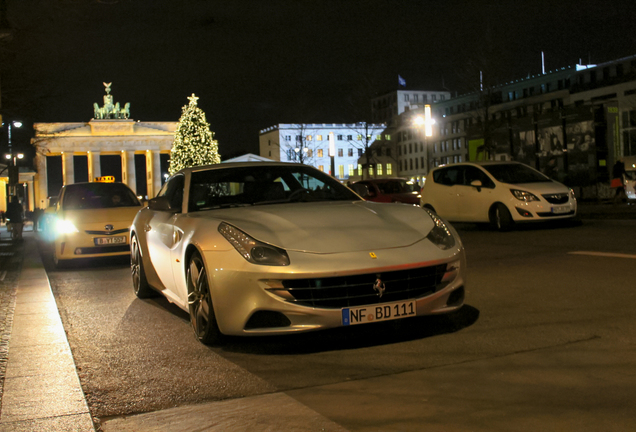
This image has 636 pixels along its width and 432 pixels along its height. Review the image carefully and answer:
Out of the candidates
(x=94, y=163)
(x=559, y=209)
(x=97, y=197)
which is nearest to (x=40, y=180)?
(x=94, y=163)

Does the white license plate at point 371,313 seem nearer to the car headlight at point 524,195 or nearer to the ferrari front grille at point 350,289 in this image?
the ferrari front grille at point 350,289

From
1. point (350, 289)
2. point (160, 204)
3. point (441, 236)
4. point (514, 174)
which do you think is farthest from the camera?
point (514, 174)

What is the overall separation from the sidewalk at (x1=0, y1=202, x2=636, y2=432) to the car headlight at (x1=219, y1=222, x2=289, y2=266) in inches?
54.6

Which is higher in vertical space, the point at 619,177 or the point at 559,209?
the point at 619,177

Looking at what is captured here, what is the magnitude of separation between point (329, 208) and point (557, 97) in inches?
3409

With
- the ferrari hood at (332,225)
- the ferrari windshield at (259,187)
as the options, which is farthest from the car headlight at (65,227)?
the ferrari hood at (332,225)

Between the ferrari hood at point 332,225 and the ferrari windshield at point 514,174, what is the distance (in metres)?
11.4

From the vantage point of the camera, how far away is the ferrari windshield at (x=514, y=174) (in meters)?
17.0

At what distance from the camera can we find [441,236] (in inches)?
227

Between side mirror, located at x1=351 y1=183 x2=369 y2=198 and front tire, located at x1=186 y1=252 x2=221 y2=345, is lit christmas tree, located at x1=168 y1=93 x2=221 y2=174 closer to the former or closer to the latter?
side mirror, located at x1=351 y1=183 x2=369 y2=198

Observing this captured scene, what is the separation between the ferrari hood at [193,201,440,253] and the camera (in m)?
5.29

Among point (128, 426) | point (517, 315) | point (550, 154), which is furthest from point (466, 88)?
point (128, 426)

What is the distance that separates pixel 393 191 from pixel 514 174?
28.8ft

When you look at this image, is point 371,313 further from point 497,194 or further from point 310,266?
point 497,194
